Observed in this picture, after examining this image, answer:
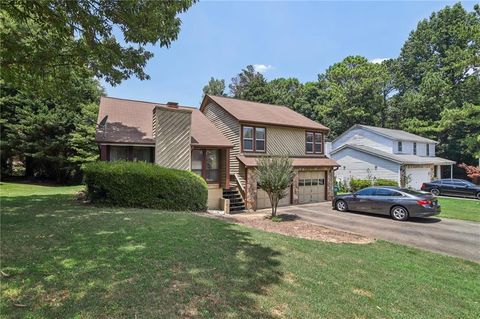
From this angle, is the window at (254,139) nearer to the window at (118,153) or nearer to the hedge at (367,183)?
the window at (118,153)

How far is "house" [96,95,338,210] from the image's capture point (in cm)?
1566

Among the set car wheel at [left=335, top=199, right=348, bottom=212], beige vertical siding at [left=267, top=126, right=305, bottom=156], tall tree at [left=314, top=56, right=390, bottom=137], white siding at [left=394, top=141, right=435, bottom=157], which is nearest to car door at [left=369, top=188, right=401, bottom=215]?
car wheel at [left=335, top=199, right=348, bottom=212]

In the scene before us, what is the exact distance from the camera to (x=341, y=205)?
55.9 feet

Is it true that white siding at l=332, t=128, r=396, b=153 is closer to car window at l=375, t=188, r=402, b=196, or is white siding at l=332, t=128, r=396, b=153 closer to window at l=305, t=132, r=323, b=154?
window at l=305, t=132, r=323, b=154

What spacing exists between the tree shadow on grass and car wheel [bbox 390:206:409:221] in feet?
33.1

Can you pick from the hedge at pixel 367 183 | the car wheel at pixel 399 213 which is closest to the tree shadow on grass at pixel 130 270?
the car wheel at pixel 399 213

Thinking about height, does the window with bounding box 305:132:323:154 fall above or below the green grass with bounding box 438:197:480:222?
above

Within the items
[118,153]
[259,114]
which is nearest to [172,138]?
[118,153]

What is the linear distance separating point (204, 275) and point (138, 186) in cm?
814

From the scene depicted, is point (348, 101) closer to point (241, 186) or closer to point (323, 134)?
point (323, 134)

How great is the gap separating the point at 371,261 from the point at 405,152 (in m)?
27.8

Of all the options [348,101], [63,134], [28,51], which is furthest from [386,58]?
[28,51]

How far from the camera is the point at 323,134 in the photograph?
78.7 ft

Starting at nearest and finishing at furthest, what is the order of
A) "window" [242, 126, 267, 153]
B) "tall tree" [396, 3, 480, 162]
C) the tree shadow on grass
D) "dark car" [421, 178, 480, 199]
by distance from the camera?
the tree shadow on grass
"window" [242, 126, 267, 153]
"dark car" [421, 178, 480, 199]
"tall tree" [396, 3, 480, 162]
